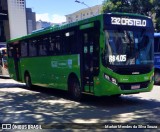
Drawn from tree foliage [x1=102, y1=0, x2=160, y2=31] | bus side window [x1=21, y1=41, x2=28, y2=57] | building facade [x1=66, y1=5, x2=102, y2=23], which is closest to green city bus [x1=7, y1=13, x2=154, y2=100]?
bus side window [x1=21, y1=41, x2=28, y2=57]

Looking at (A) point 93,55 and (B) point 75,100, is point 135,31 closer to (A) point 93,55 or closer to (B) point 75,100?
(A) point 93,55

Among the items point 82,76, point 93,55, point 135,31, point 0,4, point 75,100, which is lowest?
point 75,100

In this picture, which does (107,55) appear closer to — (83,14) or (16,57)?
(16,57)

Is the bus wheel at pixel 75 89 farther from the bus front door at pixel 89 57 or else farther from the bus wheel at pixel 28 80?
the bus wheel at pixel 28 80

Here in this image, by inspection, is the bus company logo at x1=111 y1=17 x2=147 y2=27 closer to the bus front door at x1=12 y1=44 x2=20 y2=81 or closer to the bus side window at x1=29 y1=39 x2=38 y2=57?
the bus side window at x1=29 y1=39 x2=38 y2=57

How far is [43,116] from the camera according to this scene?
9.73 m

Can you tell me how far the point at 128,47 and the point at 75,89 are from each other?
9.33ft

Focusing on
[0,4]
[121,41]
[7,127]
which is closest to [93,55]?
[121,41]

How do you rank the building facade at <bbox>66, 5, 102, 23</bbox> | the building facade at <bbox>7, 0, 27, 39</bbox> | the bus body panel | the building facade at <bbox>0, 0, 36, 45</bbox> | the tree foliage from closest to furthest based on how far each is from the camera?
1. the bus body panel
2. the tree foliage
3. the building facade at <bbox>0, 0, 36, 45</bbox>
4. the building facade at <bbox>7, 0, 27, 39</bbox>
5. the building facade at <bbox>66, 5, 102, 23</bbox>

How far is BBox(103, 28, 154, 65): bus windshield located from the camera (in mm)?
10883

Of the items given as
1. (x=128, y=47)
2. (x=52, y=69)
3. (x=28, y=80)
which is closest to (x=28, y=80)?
(x=28, y=80)

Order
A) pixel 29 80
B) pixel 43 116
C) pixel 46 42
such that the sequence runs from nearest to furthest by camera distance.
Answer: pixel 43 116 → pixel 46 42 → pixel 29 80

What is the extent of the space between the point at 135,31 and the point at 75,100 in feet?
11.6

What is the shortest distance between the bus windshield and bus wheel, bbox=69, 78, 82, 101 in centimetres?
218
